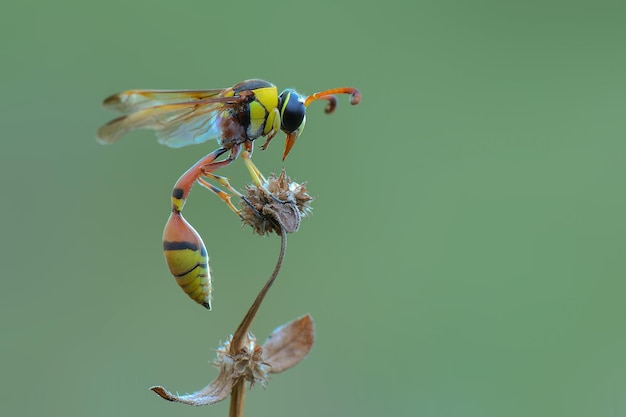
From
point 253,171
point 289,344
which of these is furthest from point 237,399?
point 253,171

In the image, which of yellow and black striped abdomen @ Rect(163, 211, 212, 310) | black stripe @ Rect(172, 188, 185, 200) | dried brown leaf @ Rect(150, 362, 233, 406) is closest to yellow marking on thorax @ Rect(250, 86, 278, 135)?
black stripe @ Rect(172, 188, 185, 200)

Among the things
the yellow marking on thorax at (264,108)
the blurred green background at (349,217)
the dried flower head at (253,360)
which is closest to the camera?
the dried flower head at (253,360)

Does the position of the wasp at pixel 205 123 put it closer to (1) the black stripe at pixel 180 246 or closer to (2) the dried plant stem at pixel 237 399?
(1) the black stripe at pixel 180 246

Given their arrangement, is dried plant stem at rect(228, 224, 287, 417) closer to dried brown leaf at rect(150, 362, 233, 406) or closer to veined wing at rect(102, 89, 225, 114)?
dried brown leaf at rect(150, 362, 233, 406)

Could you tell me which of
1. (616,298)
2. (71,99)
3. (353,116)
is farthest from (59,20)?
(616,298)

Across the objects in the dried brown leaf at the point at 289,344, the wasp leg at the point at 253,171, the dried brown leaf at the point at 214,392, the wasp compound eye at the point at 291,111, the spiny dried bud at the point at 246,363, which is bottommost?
the dried brown leaf at the point at 214,392

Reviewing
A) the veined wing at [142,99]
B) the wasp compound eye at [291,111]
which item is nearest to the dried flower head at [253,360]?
the wasp compound eye at [291,111]

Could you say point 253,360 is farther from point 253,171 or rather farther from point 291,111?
point 291,111
